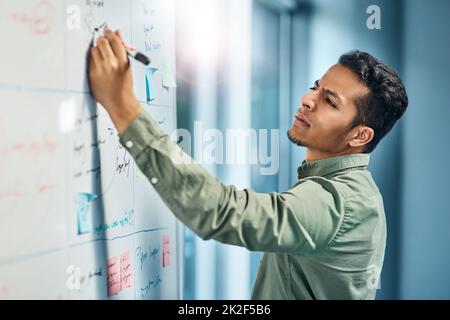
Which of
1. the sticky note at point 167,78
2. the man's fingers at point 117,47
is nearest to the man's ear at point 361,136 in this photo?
the sticky note at point 167,78

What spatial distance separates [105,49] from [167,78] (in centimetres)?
31

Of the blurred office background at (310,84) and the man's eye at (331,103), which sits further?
the blurred office background at (310,84)

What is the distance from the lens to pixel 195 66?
1.42 metres

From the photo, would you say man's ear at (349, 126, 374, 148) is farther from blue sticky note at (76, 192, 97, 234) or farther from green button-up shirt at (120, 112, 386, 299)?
blue sticky note at (76, 192, 97, 234)

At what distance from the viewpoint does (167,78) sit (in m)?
1.17

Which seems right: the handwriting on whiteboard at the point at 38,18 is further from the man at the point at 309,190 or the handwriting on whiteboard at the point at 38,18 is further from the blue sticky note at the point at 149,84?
the blue sticky note at the point at 149,84

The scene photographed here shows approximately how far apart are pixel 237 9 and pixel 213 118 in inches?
13.1

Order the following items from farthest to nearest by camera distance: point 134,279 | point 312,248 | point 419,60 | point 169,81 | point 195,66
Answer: point 419,60
point 195,66
point 169,81
point 134,279
point 312,248

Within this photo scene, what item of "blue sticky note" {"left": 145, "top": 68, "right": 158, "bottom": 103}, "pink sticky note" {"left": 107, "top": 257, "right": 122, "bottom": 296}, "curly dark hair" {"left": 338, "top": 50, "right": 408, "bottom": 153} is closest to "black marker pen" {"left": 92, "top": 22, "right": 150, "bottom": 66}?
"blue sticky note" {"left": 145, "top": 68, "right": 158, "bottom": 103}

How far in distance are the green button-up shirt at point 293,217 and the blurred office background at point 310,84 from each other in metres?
0.40

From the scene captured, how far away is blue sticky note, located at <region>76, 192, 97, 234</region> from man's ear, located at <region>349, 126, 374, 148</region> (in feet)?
1.82

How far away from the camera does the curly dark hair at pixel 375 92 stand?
1091 mm
